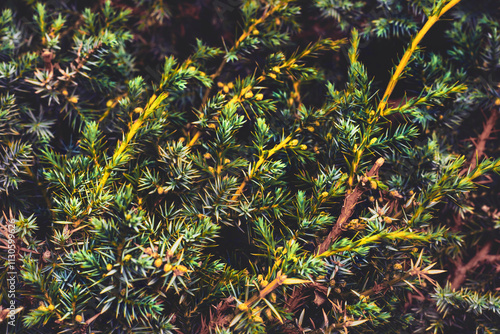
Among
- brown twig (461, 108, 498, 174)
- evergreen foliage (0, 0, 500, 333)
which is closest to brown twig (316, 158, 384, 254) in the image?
evergreen foliage (0, 0, 500, 333)

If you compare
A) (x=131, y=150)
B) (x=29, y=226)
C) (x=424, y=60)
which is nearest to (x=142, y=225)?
(x=131, y=150)

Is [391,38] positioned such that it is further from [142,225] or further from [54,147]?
[54,147]

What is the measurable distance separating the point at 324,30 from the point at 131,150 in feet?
2.19

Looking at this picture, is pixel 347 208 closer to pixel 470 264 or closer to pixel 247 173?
pixel 247 173

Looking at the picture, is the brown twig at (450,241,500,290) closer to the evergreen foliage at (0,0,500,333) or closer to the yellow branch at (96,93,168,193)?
the evergreen foliage at (0,0,500,333)

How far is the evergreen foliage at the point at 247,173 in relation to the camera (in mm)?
763

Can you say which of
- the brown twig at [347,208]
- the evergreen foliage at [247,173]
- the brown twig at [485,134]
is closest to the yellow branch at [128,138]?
the evergreen foliage at [247,173]

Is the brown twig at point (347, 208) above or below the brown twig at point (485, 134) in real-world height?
above

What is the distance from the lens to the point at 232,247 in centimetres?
93

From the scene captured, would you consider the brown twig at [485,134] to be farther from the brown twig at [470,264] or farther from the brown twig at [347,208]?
the brown twig at [347,208]

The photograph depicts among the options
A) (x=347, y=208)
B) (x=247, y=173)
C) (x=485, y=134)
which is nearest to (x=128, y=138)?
(x=247, y=173)

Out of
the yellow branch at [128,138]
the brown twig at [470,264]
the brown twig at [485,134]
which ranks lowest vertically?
the brown twig at [470,264]

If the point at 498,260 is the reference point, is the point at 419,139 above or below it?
above

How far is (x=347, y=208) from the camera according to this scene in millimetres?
830
